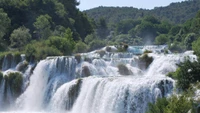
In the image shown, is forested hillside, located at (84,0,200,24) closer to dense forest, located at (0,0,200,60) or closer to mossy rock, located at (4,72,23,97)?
dense forest, located at (0,0,200,60)

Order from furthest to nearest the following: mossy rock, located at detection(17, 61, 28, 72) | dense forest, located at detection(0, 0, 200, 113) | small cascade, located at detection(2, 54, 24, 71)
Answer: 1. small cascade, located at detection(2, 54, 24, 71)
2. mossy rock, located at detection(17, 61, 28, 72)
3. dense forest, located at detection(0, 0, 200, 113)

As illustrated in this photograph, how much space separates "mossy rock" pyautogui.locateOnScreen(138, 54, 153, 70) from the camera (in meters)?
31.8

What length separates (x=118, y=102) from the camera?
2261 centimetres

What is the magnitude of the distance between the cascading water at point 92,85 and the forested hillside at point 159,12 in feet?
380

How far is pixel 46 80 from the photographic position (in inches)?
1208

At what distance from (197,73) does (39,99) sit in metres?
15.0

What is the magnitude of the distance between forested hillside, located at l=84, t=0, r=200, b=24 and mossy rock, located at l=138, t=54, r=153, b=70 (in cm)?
11477

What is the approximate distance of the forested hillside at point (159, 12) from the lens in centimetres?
14780

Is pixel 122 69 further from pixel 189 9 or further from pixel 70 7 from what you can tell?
pixel 189 9

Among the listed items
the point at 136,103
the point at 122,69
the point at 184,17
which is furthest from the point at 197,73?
the point at 184,17

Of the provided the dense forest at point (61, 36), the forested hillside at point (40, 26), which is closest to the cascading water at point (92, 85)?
the dense forest at point (61, 36)

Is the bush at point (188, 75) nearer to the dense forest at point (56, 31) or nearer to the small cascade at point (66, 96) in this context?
the small cascade at point (66, 96)

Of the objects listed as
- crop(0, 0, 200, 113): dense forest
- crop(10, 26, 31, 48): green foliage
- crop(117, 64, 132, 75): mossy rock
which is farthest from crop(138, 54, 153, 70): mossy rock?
crop(10, 26, 31, 48): green foliage

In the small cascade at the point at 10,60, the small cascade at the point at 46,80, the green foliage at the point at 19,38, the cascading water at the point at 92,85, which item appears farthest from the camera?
the green foliage at the point at 19,38
